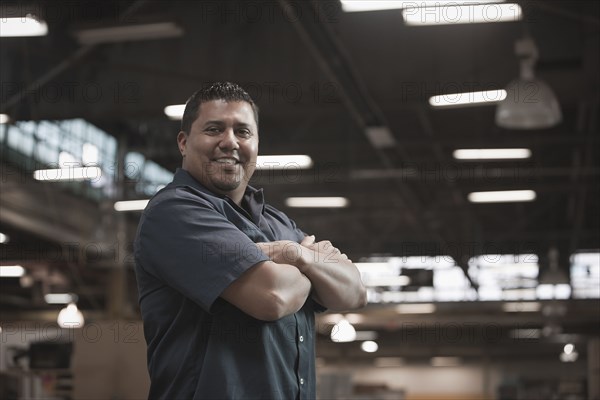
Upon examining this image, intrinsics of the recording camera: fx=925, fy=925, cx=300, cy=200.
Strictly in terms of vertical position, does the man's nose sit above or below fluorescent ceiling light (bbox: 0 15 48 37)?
below

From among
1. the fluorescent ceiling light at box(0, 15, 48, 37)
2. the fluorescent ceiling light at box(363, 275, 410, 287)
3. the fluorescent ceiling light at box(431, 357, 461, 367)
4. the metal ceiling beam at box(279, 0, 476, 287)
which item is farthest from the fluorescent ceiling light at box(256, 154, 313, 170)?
the fluorescent ceiling light at box(431, 357, 461, 367)

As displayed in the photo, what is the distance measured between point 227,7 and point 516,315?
15.3m

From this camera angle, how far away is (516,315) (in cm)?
2280

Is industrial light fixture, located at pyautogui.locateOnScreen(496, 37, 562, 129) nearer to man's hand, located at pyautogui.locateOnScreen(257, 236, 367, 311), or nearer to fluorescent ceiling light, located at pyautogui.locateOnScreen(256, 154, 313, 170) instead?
man's hand, located at pyautogui.locateOnScreen(257, 236, 367, 311)

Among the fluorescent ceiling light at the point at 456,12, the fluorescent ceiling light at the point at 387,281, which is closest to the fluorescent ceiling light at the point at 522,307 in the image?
the fluorescent ceiling light at the point at 387,281

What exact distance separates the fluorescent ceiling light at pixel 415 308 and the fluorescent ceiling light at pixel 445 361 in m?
12.1

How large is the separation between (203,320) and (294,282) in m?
0.21

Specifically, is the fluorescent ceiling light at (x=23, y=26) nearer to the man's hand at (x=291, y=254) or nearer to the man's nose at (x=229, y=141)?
the man's nose at (x=229, y=141)

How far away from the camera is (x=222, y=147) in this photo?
215cm

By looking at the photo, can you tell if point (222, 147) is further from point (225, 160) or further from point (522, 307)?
point (522, 307)

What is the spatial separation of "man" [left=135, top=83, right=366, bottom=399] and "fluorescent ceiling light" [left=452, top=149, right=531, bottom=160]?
10.9 m

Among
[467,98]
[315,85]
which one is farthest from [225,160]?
[315,85]

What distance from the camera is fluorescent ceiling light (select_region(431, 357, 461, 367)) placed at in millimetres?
34106

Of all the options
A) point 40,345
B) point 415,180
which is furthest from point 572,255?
point 40,345
